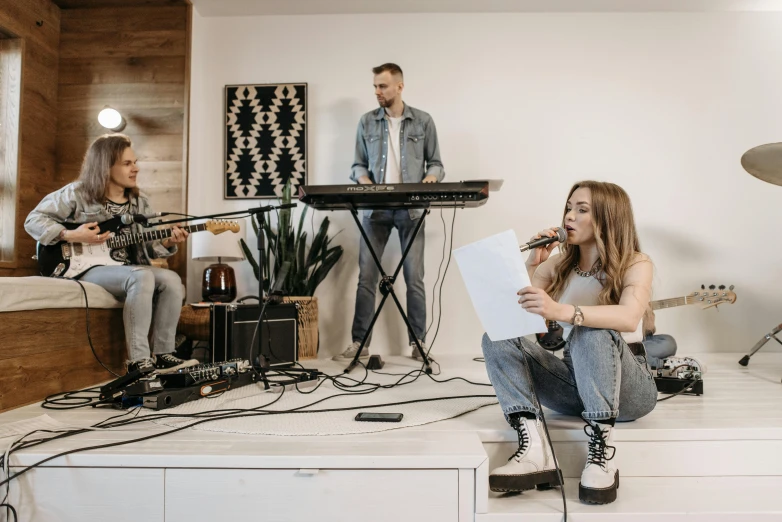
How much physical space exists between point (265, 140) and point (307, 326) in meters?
1.40

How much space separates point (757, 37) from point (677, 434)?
3.44m

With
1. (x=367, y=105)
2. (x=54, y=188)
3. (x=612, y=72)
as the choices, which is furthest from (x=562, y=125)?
(x=54, y=188)

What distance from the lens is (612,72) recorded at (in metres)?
3.76

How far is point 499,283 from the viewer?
1.36 meters

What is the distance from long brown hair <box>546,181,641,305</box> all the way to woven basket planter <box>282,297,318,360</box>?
6.48 ft

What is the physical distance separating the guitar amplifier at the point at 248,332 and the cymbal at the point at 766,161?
230 centimetres

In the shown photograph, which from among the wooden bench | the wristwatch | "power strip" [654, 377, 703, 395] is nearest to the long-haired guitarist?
the wooden bench

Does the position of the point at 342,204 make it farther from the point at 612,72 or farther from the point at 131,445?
the point at 612,72

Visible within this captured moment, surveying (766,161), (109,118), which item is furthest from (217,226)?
(766,161)

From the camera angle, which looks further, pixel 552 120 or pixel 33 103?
pixel 552 120

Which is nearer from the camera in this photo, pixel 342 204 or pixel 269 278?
pixel 342 204

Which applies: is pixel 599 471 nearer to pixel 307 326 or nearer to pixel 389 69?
pixel 307 326

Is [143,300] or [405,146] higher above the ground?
[405,146]

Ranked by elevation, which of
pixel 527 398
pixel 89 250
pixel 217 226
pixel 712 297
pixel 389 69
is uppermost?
pixel 389 69
